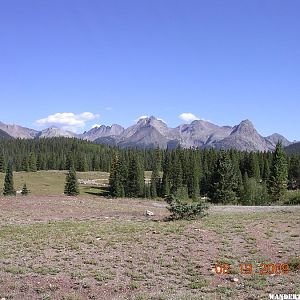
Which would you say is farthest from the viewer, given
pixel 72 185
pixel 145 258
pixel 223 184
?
pixel 72 185

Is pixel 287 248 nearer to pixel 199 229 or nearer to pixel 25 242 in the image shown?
pixel 199 229

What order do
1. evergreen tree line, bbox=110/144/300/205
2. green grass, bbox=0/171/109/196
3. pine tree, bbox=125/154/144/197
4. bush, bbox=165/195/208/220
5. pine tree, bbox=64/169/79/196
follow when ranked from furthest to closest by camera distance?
green grass, bbox=0/171/109/196 < pine tree, bbox=125/154/144/197 < pine tree, bbox=64/169/79/196 < evergreen tree line, bbox=110/144/300/205 < bush, bbox=165/195/208/220

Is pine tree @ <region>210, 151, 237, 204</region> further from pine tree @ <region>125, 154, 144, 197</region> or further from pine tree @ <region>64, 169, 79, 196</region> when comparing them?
pine tree @ <region>125, 154, 144, 197</region>

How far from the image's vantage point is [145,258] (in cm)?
1895

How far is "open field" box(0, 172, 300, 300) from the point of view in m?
14.3

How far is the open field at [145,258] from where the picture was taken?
14.3m

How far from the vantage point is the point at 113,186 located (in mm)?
117688

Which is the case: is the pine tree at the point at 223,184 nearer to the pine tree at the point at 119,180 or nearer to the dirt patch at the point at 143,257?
the dirt patch at the point at 143,257

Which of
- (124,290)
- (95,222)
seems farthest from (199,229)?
(124,290)

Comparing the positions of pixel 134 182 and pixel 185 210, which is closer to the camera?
pixel 185 210

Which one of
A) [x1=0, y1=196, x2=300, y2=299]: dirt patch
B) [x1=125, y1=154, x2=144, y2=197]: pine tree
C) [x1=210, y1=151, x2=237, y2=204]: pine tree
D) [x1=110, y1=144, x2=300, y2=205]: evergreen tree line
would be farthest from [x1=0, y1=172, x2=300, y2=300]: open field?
[x1=125, y1=154, x2=144, y2=197]: pine tree

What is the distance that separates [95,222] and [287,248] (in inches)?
654

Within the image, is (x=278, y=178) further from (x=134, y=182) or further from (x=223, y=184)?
(x=134, y=182)

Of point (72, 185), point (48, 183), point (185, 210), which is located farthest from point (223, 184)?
point (48, 183)
